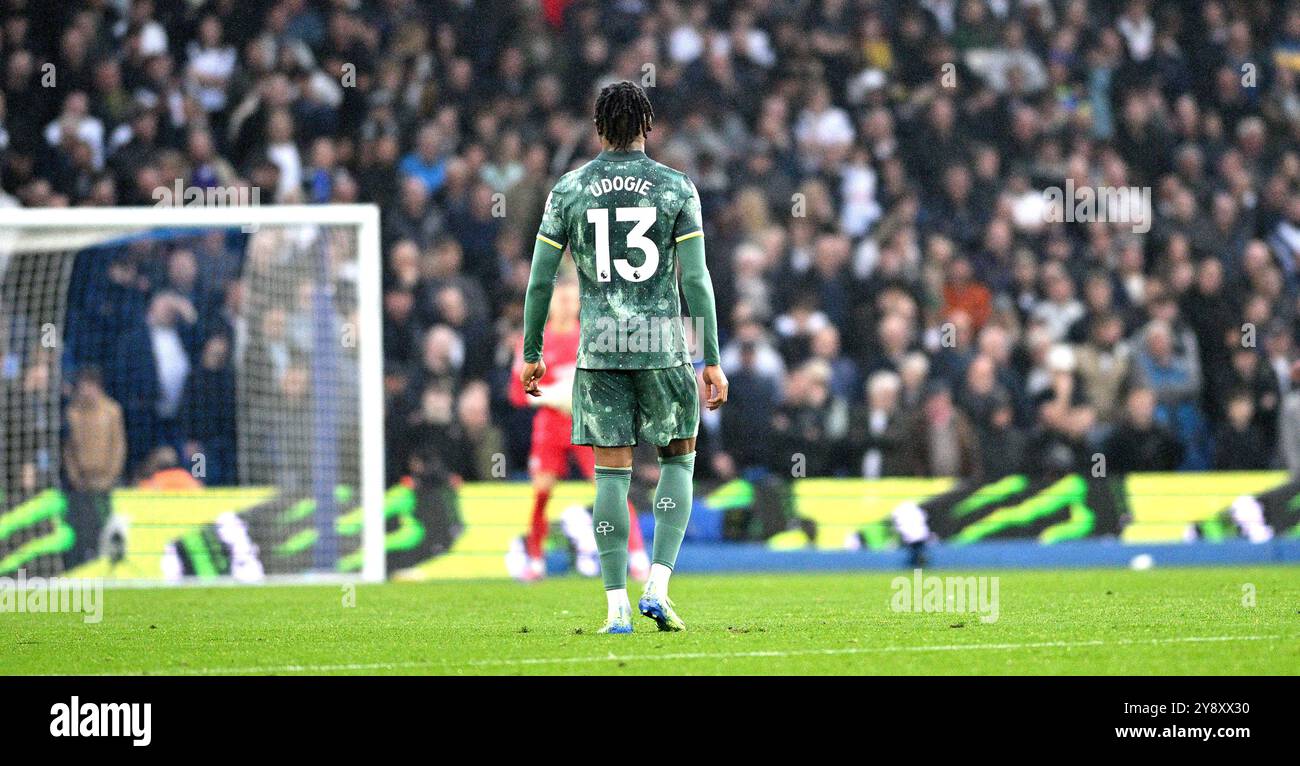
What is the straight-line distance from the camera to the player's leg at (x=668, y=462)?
7.38 meters

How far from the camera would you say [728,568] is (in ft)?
45.1

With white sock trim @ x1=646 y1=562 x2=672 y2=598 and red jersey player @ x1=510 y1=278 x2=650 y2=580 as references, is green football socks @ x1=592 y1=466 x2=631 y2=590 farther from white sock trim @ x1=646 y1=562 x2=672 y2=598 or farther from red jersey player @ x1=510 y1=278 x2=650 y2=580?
red jersey player @ x1=510 y1=278 x2=650 y2=580

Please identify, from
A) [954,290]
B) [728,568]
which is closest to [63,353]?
[728,568]

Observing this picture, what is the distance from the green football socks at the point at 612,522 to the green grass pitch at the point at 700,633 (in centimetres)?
30

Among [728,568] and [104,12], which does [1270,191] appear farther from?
[104,12]

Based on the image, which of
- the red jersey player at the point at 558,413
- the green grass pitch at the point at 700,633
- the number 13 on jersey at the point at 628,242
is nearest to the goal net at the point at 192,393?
the red jersey player at the point at 558,413

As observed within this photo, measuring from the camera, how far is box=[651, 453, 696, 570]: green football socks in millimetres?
7434

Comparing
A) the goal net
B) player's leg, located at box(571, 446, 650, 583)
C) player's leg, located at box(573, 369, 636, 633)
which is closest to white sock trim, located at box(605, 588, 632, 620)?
player's leg, located at box(573, 369, 636, 633)

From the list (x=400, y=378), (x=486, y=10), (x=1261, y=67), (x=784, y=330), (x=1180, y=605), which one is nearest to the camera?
(x=1180, y=605)

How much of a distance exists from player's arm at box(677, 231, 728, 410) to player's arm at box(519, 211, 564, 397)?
0.50m

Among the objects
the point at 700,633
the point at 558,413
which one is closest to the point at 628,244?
the point at 700,633

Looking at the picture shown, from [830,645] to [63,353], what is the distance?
8.05 metres

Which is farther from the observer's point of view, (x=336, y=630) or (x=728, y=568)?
(x=728, y=568)

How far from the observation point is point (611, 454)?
748 cm
